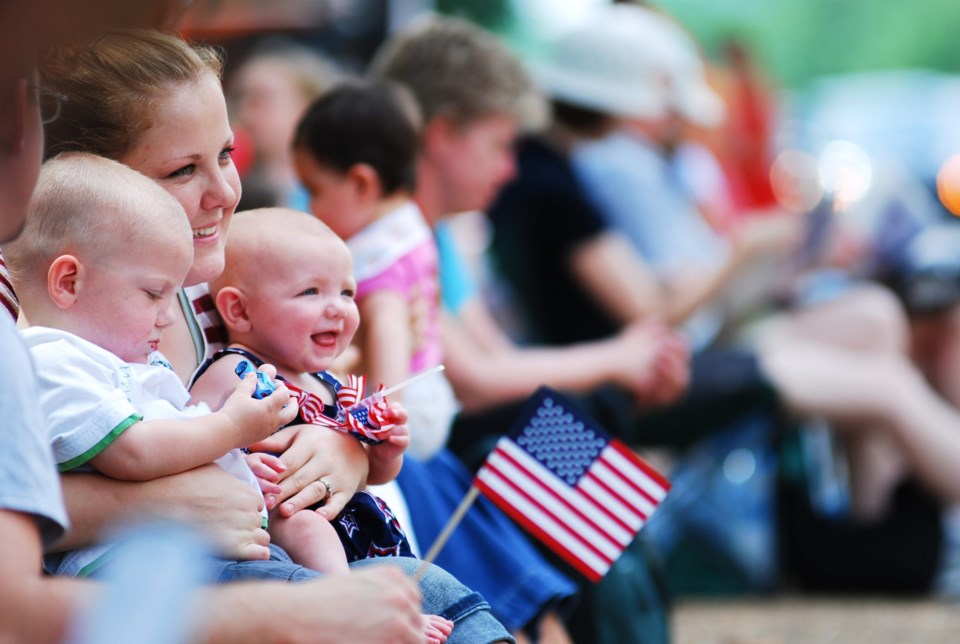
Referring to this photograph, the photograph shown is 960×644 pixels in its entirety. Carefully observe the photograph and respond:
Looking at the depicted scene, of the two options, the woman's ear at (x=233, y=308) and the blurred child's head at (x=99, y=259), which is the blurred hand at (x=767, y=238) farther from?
the blurred child's head at (x=99, y=259)

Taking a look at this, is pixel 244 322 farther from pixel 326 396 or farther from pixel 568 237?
pixel 568 237

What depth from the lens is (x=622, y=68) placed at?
17.9ft

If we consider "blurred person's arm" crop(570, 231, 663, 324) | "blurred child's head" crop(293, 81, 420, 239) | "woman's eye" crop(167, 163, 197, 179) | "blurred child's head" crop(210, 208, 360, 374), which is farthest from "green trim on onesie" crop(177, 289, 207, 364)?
"blurred person's arm" crop(570, 231, 663, 324)

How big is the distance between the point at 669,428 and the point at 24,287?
309 centimetres

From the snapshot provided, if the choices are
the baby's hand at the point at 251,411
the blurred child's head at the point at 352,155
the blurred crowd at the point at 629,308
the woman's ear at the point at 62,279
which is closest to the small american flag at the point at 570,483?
the blurred crowd at the point at 629,308

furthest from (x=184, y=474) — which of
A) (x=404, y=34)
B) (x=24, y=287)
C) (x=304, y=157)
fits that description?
(x=404, y=34)

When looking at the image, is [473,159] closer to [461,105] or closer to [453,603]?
[461,105]

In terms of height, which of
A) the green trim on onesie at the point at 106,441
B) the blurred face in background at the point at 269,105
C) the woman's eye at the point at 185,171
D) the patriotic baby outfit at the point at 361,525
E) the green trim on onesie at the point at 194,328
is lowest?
the blurred face in background at the point at 269,105

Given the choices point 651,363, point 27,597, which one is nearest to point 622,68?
point 651,363

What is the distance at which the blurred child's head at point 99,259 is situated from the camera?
1.81 m

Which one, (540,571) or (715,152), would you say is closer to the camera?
(540,571)

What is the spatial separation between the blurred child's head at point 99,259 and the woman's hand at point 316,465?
27cm

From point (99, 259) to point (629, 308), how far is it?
3216 millimetres

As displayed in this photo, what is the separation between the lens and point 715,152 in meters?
8.04
